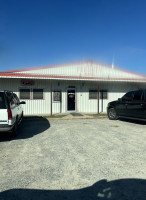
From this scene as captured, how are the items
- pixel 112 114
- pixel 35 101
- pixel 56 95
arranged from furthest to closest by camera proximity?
pixel 56 95
pixel 35 101
pixel 112 114

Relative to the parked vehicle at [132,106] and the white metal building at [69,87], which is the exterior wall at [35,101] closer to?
the white metal building at [69,87]

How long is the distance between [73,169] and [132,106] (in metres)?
6.55

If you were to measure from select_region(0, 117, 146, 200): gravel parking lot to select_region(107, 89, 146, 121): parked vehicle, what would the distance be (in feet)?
9.78

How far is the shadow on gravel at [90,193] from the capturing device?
255cm

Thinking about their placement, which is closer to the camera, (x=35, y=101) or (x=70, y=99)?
(x=35, y=101)

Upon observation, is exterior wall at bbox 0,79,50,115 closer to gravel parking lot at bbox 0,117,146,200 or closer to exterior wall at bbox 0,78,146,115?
exterior wall at bbox 0,78,146,115

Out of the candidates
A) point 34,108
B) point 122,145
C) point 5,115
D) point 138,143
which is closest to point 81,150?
point 122,145

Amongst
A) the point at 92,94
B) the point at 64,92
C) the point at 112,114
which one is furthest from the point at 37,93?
the point at 112,114

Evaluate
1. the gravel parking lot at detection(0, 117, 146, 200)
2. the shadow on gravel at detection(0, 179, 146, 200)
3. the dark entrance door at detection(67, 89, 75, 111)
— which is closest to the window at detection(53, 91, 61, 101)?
the dark entrance door at detection(67, 89, 75, 111)

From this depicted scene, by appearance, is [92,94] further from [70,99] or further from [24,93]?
[24,93]

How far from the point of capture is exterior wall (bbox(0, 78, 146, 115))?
43.8ft

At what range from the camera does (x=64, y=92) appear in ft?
47.0

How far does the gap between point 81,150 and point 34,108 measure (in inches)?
382

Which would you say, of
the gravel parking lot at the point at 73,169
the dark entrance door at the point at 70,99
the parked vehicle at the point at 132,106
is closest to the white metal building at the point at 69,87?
the dark entrance door at the point at 70,99
